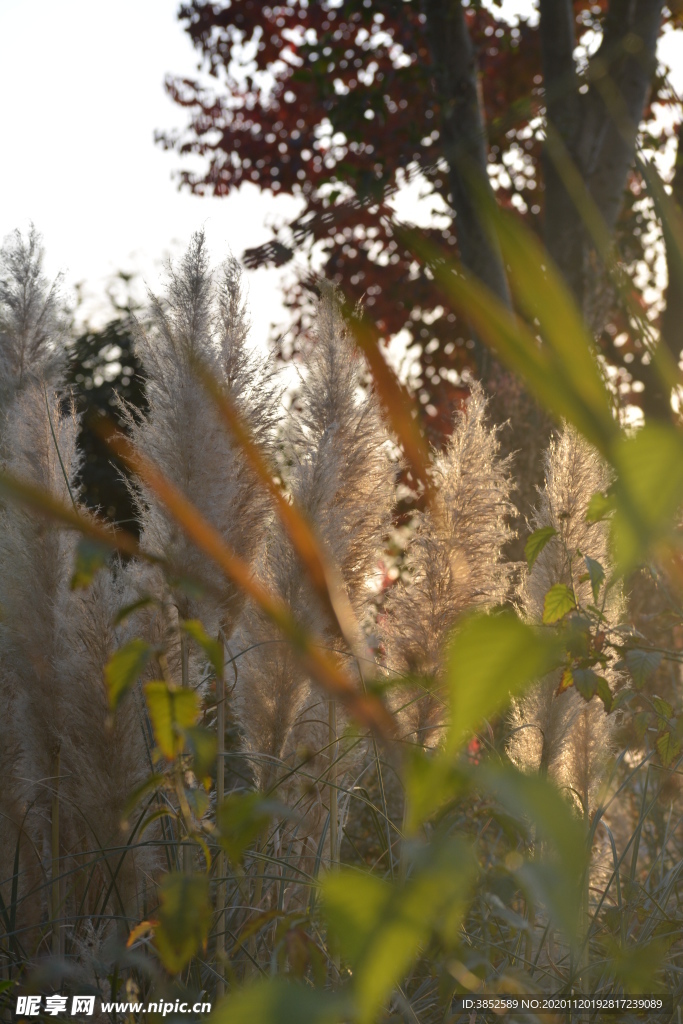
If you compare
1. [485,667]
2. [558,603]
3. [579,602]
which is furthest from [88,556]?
[579,602]

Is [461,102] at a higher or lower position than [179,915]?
higher

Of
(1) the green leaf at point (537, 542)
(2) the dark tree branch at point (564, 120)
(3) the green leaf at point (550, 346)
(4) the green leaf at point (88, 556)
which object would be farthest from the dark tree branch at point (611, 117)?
(3) the green leaf at point (550, 346)

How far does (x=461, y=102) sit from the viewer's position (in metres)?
5.93

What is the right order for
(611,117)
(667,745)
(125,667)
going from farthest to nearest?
(611,117) → (667,745) → (125,667)

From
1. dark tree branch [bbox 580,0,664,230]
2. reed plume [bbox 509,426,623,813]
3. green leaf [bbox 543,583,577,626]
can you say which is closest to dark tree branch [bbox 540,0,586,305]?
dark tree branch [bbox 580,0,664,230]

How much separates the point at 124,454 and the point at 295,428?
1.54ft

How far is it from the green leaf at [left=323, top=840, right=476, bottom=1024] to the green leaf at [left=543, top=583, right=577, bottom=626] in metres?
1.51

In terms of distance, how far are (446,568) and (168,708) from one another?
155 cm

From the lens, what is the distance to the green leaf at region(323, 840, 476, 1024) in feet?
1.24

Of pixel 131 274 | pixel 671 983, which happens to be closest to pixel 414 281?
pixel 131 274

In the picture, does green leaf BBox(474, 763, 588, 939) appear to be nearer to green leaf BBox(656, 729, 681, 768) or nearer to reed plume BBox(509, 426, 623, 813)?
green leaf BBox(656, 729, 681, 768)

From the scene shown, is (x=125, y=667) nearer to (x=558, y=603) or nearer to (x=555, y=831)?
(x=555, y=831)

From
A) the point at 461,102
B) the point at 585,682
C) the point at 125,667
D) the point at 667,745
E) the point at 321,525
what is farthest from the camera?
the point at 461,102

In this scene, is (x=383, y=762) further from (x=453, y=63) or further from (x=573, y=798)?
(x=453, y=63)
